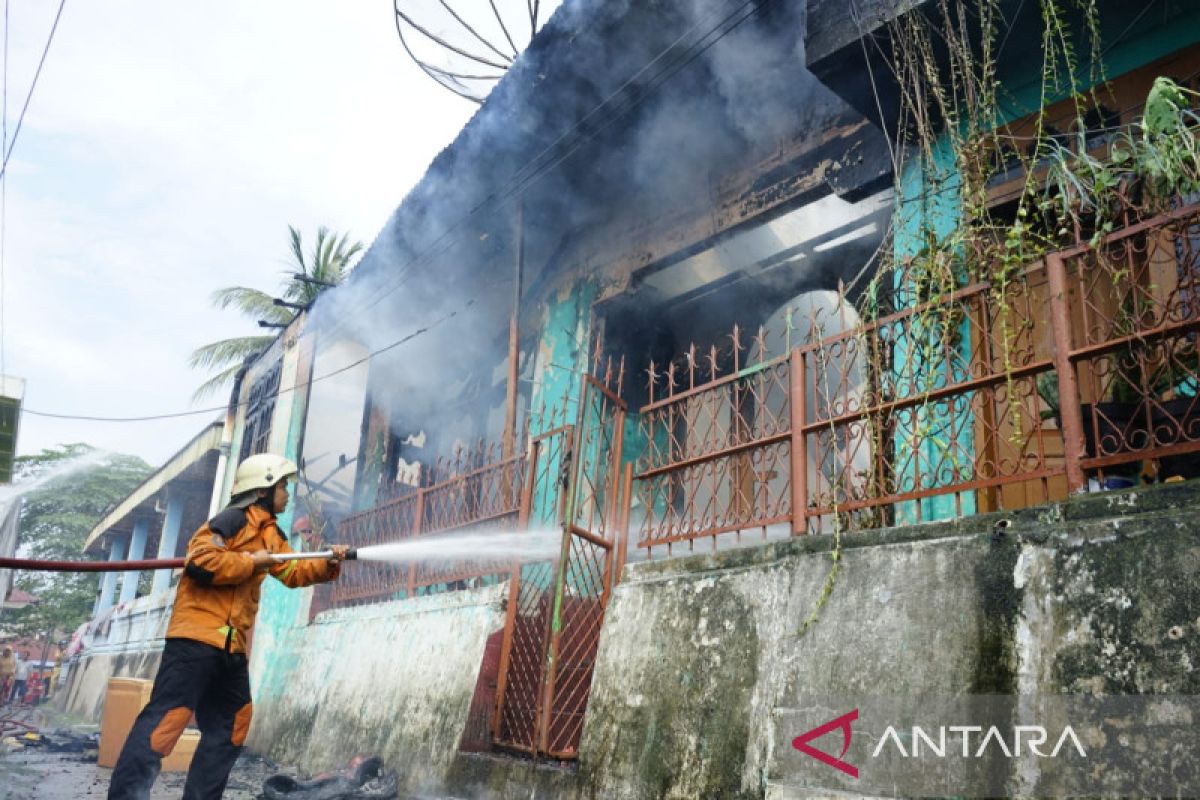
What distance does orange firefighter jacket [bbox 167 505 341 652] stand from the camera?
174 inches

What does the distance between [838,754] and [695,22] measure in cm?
623

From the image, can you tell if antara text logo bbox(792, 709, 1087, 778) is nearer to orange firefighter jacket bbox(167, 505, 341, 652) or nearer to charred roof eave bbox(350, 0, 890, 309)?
orange firefighter jacket bbox(167, 505, 341, 652)

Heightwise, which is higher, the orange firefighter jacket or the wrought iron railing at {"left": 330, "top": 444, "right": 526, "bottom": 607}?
the wrought iron railing at {"left": 330, "top": 444, "right": 526, "bottom": 607}

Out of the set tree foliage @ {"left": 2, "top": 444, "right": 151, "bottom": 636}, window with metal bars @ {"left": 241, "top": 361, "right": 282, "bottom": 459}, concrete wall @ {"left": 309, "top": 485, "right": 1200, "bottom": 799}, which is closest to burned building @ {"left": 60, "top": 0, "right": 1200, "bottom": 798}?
concrete wall @ {"left": 309, "top": 485, "right": 1200, "bottom": 799}

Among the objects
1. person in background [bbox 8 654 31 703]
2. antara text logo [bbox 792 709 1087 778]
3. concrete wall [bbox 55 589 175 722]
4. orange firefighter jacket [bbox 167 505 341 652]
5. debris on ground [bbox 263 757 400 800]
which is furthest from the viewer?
person in background [bbox 8 654 31 703]

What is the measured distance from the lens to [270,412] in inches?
646

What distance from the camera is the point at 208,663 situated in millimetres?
4426

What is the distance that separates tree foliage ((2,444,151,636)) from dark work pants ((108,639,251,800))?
33.9 m

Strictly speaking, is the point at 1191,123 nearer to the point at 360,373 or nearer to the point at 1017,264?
the point at 1017,264

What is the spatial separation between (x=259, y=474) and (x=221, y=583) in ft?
2.24

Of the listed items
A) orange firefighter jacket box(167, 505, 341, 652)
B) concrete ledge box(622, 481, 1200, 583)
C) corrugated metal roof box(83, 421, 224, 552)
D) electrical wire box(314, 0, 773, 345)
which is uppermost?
electrical wire box(314, 0, 773, 345)

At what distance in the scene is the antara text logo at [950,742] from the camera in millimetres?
3053

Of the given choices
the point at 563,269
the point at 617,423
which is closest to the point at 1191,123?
the point at 617,423

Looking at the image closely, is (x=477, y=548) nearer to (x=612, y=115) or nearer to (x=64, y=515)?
(x=612, y=115)
